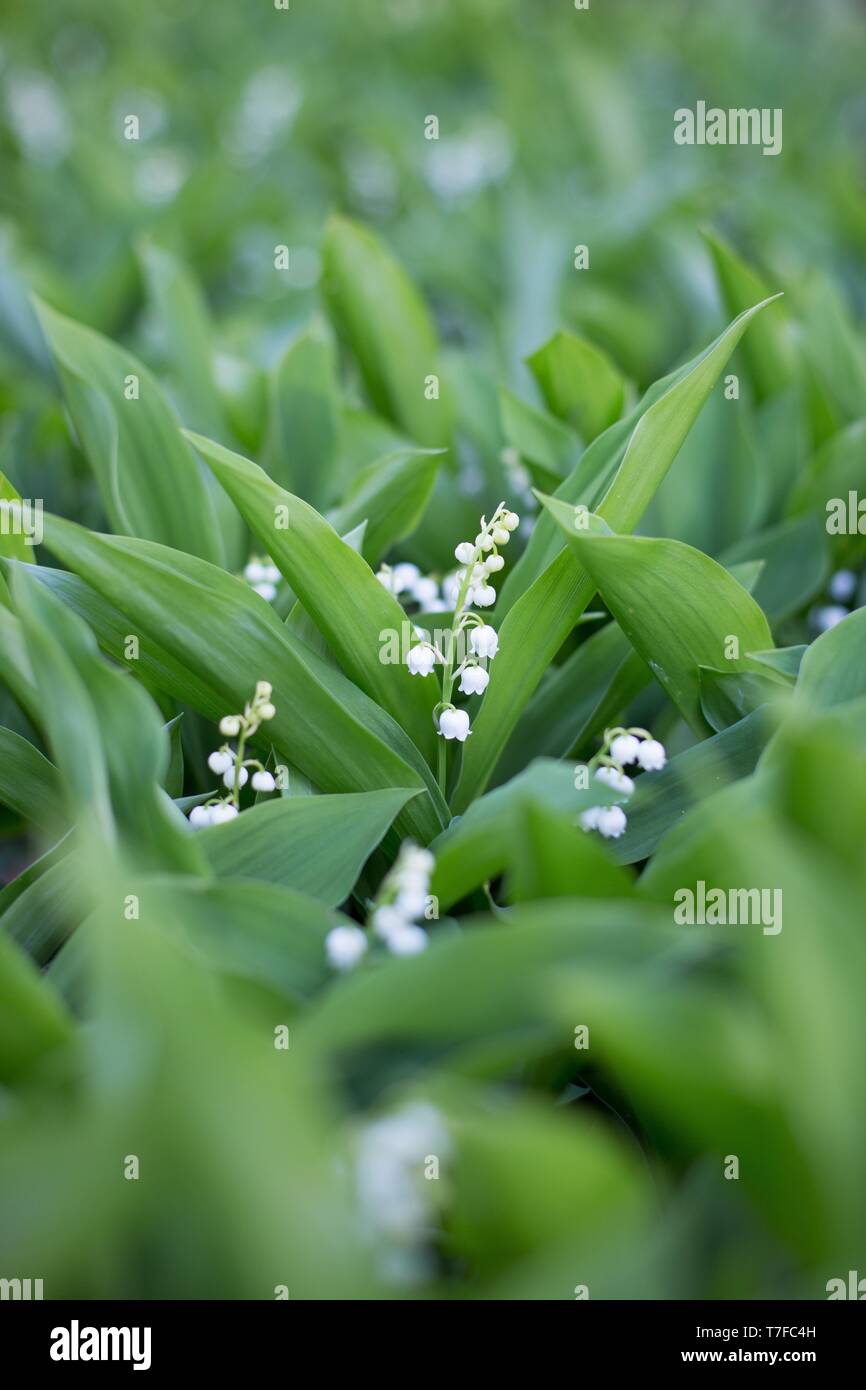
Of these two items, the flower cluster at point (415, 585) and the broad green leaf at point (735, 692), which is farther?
the flower cluster at point (415, 585)

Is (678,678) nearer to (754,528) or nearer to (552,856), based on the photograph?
(552,856)

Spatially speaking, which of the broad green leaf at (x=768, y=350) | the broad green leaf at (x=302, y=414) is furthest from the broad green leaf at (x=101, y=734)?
the broad green leaf at (x=768, y=350)

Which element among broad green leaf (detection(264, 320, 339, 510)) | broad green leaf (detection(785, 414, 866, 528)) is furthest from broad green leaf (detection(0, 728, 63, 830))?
broad green leaf (detection(785, 414, 866, 528))

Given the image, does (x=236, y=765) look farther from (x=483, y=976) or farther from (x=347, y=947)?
(x=483, y=976)

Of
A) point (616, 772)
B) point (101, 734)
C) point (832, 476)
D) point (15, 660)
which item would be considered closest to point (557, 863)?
point (616, 772)

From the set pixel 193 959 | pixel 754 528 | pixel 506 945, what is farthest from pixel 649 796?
pixel 754 528

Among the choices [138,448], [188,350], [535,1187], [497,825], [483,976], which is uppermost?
[188,350]

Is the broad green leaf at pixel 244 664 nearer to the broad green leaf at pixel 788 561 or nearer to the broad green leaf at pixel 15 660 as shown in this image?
the broad green leaf at pixel 15 660
